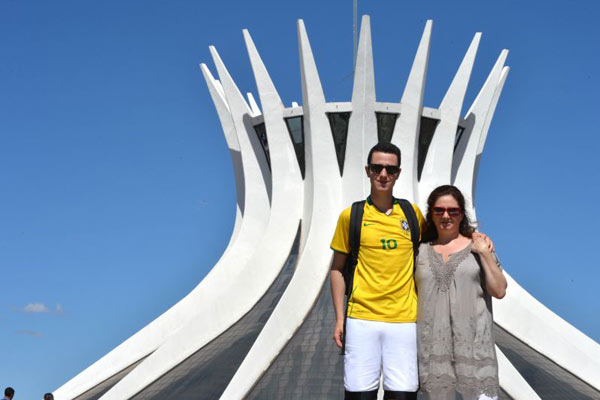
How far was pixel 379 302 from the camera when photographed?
532cm

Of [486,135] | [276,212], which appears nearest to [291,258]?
[276,212]

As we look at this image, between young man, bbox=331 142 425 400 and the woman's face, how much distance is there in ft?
0.81

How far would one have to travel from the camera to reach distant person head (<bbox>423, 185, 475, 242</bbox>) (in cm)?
546

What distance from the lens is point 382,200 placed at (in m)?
5.71

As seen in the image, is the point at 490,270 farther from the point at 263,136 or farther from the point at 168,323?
the point at 263,136

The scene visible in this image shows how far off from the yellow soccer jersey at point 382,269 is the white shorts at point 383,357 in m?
0.08

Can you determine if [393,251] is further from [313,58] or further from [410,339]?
[313,58]

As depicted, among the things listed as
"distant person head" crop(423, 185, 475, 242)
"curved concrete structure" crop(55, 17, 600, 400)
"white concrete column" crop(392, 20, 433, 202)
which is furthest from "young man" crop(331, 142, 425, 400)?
"white concrete column" crop(392, 20, 433, 202)

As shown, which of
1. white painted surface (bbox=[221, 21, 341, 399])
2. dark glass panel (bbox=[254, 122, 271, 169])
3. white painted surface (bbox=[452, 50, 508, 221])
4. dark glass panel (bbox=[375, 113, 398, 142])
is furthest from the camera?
dark glass panel (bbox=[254, 122, 271, 169])

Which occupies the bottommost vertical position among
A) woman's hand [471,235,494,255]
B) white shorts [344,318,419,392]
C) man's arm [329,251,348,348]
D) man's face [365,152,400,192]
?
white shorts [344,318,419,392]

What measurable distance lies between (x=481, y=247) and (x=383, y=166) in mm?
964

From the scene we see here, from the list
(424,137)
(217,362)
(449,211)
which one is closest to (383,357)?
(449,211)

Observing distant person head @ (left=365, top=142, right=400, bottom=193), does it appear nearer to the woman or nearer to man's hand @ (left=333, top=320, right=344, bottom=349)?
the woman

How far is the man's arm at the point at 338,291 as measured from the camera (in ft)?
17.9
